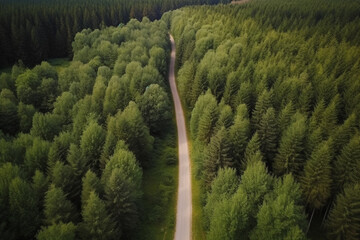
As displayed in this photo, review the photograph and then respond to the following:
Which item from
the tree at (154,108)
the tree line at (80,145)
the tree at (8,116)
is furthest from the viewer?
the tree at (154,108)

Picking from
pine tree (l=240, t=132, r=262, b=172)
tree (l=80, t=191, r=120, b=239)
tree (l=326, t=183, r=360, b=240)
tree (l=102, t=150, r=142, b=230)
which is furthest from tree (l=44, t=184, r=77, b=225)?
tree (l=326, t=183, r=360, b=240)

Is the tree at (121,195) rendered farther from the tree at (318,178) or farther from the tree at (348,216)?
the tree at (348,216)

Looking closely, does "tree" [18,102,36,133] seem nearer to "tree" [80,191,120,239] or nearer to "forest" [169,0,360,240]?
"tree" [80,191,120,239]

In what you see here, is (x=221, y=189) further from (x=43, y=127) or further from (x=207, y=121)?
(x=43, y=127)

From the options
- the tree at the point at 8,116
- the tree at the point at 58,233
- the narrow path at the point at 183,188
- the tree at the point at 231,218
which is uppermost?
the tree at the point at 58,233

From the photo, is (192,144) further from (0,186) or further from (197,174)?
(0,186)

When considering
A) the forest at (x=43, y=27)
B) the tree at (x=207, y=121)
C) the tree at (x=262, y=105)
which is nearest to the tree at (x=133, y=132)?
the tree at (x=207, y=121)
